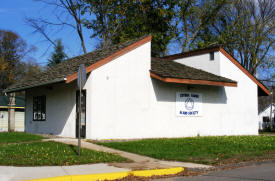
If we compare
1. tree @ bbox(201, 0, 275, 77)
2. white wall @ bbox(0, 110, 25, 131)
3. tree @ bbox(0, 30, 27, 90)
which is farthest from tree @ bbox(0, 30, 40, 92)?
tree @ bbox(201, 0, 275, 77)

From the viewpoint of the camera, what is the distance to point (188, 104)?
1833 centimetres

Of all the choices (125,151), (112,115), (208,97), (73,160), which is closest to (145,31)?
(208,97)

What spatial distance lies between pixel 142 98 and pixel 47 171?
9.03 meters

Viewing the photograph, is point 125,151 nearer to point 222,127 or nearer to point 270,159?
point 270,159

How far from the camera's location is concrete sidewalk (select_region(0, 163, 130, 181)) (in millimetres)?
7527

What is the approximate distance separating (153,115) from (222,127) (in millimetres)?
5082

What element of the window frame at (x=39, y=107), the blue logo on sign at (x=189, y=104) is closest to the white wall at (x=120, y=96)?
the blue logo on sign at (x=189, y=104)

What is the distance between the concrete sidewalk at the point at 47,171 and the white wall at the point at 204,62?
525 inches

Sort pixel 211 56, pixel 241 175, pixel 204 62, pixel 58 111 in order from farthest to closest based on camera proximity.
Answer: pixel 204 62 → pixel 211 56 → pixel 58 111 → pixel 241 175

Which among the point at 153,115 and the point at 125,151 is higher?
the point at 153,115

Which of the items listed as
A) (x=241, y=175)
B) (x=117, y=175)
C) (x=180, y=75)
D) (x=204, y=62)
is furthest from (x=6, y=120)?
(x=241, y=175)

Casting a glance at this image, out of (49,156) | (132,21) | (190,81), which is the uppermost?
(132,21)

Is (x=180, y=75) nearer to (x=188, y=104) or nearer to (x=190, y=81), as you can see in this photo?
(x=190, y=81)

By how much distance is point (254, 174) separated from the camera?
853cm
